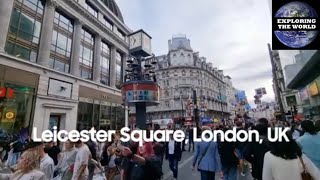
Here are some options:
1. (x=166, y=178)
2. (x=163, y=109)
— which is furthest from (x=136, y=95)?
(x=163, y=109)

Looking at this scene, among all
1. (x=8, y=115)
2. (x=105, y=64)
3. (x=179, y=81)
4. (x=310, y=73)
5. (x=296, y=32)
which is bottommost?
(x=8, y=115)

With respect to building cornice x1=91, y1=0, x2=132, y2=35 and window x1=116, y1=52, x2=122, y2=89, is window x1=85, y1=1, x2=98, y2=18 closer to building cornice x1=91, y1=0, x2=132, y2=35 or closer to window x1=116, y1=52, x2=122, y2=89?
building cornice x1=91, y1=0, x2=132, y2=35

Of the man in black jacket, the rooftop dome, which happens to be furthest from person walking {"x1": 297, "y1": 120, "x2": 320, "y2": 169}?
the rooftop dome

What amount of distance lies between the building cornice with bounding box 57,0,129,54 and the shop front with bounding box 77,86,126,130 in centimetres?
806

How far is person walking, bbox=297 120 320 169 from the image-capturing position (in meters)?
3.56

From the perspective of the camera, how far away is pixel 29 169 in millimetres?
2479

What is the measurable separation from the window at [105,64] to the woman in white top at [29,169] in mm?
26116

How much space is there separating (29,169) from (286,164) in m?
3.01

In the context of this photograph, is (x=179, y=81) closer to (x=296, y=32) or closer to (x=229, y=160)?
(x=296, y=32)

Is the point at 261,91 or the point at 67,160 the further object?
the point at 261,91

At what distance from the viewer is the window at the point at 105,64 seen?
94.0 feet

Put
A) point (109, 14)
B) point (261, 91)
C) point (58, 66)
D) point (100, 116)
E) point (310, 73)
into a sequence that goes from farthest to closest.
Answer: point (261, 91) < point (109, 14) < point (100, 116) < point (58, 66) < point (310, 73)

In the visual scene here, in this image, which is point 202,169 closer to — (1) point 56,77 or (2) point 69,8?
(1) point 56,77

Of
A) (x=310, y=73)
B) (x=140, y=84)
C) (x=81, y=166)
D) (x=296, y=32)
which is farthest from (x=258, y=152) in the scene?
(x=310, y=73)
